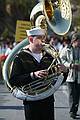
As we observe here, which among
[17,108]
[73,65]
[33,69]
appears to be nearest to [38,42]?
[33,69]

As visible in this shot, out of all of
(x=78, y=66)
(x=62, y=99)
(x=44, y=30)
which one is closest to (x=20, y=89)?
(x=44, y=30)

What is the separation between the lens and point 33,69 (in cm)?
581

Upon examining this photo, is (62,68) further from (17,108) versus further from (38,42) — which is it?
(17,108)

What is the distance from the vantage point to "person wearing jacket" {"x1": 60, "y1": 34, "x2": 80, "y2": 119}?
1024cm

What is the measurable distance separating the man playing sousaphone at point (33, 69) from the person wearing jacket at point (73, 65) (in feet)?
13.9

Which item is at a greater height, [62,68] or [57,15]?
[57,15]

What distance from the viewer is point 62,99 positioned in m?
13.8

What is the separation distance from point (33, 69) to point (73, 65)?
4450 millimetres

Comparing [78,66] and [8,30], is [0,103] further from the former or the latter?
[8,30]

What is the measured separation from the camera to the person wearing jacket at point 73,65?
1024 centimetres

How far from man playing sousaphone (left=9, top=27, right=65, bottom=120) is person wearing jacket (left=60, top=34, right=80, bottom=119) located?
13.9 ft

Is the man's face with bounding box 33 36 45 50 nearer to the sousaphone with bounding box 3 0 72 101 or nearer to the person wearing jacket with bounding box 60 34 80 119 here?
the sousaphone with bounding box 3 0 72 101

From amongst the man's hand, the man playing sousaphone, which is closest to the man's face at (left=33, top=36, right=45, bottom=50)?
the man playing sousaphone

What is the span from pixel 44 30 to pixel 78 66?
4.37m
